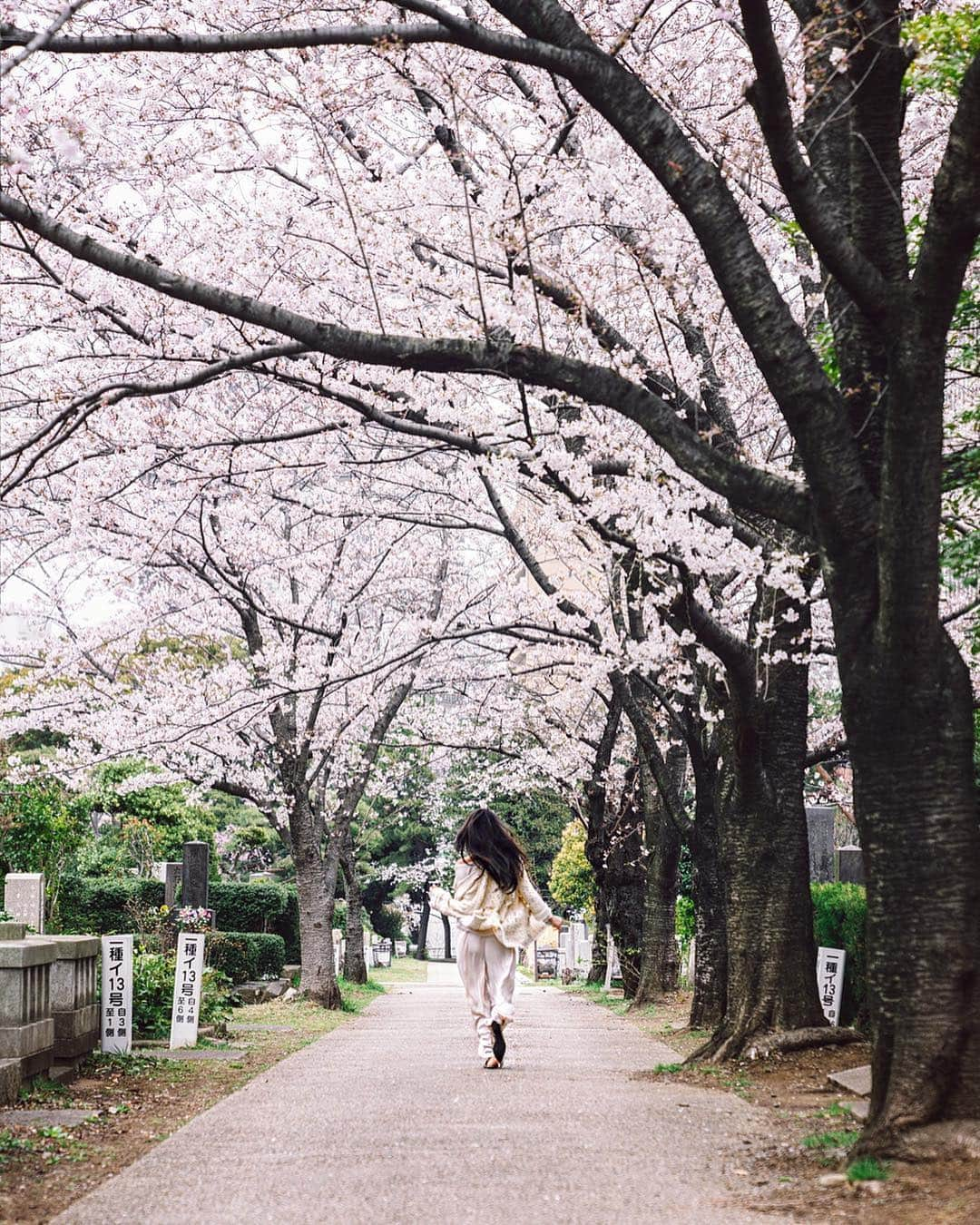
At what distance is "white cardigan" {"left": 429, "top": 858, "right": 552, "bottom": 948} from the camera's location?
35.4 ft

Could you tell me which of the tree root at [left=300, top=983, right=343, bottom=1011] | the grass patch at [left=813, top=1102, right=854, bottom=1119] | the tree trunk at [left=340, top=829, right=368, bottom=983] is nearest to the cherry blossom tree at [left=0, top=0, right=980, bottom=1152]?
the grass patch at [left=813, top=1102, right=854, bottom=1119]

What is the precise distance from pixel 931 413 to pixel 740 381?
26.9 feet

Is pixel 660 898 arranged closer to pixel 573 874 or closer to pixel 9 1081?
pixel 9 1081

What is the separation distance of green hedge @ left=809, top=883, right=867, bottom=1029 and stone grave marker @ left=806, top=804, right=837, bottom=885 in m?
3.55

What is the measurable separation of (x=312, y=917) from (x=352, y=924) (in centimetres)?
675

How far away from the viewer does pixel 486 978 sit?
10789mm

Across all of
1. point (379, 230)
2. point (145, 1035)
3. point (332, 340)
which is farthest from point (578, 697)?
point (332, 340)

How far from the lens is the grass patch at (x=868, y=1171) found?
561cm

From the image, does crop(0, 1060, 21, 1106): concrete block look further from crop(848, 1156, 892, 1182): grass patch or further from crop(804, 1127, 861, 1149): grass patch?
crop(848, 1156, 892, 1182): grass patch

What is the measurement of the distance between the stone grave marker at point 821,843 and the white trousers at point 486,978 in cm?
748

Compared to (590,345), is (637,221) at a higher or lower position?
higher

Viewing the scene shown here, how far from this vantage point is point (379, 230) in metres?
11.1

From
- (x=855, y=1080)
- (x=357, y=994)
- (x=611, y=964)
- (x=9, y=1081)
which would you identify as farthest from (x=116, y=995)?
(x=611, y=964)

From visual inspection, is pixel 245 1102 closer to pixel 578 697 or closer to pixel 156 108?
pixel 156 108
